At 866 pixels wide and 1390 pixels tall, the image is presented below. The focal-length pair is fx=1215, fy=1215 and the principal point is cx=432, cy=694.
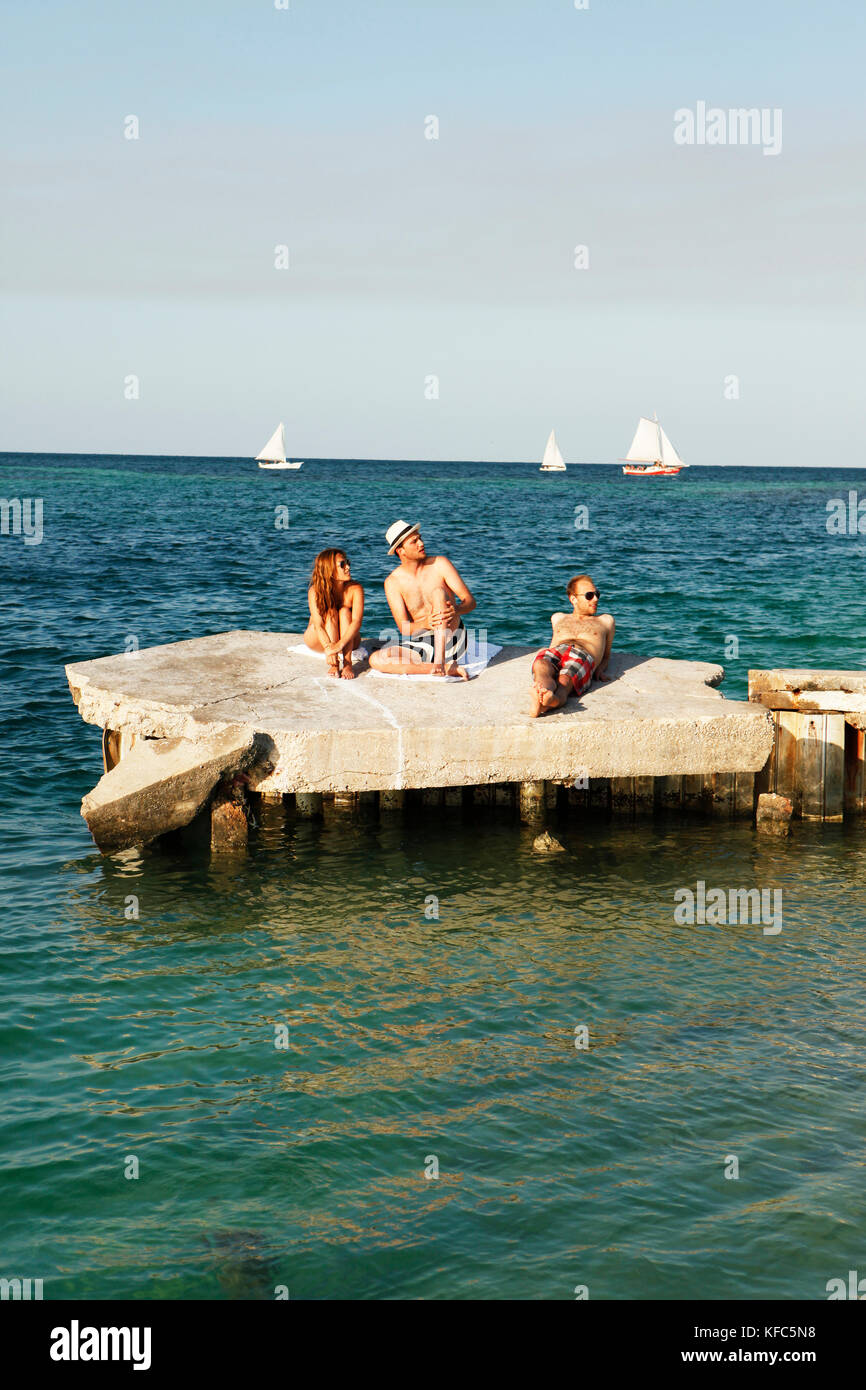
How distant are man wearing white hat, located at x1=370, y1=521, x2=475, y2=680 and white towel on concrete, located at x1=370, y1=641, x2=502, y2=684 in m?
0.05

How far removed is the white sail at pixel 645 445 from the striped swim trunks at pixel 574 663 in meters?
107

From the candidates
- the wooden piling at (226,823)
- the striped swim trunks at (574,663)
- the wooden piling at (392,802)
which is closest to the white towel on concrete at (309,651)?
the wooden piling at (392,802)

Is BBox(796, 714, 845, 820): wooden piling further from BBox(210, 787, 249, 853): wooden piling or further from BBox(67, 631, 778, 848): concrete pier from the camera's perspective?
BBox(210, 787, 249, 853): wooden piling

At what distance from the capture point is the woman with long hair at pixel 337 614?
11242mm

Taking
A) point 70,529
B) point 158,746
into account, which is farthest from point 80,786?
point 70,529

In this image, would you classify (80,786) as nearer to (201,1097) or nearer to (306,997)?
(306,997)

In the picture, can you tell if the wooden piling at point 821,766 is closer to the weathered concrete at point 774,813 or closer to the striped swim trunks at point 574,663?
the weathered concrete at point 774,813

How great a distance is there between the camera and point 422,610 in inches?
455

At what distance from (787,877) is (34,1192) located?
6.56 metres

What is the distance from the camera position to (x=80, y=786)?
12.6 meters

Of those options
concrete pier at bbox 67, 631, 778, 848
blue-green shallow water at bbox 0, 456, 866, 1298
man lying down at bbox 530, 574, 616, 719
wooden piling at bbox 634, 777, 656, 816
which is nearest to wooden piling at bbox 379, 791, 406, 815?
concrete pier at bbox 67, 631, 778, 848

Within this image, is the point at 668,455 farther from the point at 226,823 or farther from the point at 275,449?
the point at 226,823

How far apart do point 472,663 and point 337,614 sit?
1.42 meters
